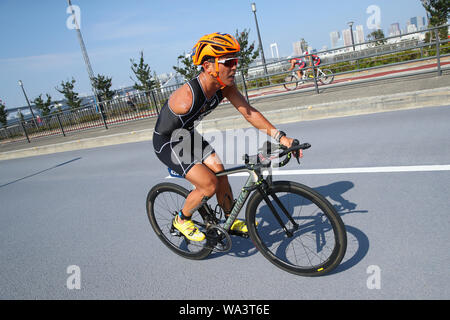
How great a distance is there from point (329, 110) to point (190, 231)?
6984 mm

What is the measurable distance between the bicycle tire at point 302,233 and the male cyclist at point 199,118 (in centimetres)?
32

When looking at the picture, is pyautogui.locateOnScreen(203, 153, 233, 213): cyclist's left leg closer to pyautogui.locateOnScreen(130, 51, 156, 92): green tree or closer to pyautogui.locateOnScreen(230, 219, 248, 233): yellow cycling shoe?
pyautogui.locateOnScreen(230, 219, 248, 233): yellow cycling shoe

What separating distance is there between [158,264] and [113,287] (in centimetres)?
49

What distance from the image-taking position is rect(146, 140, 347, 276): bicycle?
2533 millimetres

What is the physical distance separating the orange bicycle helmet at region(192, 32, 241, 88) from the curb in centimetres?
687

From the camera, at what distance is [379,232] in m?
3.13

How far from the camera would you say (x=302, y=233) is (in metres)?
3.14

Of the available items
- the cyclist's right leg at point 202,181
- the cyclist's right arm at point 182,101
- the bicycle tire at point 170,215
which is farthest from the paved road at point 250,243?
the cyclist's right arm at point 182,101

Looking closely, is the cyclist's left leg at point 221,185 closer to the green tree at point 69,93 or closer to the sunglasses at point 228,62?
the sunglasses at point 228,62

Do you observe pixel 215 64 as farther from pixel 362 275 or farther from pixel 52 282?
pixel 52 282

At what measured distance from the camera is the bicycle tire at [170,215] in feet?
10.9

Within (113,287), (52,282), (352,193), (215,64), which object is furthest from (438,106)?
(52,282)

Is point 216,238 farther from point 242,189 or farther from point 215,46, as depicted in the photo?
point 215,46
